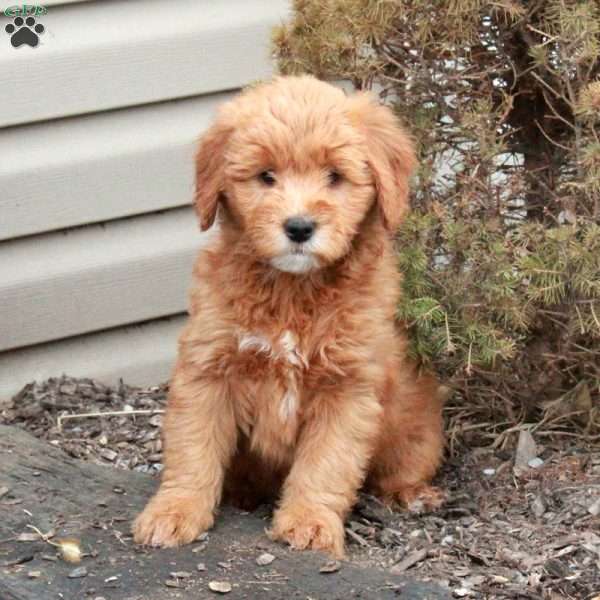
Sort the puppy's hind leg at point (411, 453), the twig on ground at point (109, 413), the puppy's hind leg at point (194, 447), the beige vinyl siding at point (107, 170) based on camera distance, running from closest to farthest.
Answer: the puppy's hind leg at point (194, 447), the puppy's hind leg at point (411, 453), the twig on ground at point (109, 413), the beige vinyl siding at point (107, 170)

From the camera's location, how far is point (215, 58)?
6285 mm

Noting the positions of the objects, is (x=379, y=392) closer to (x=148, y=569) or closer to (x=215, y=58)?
(x=148, y=569)

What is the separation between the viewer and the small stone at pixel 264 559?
14.2 ft

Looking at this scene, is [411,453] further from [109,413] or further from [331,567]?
[109,413]

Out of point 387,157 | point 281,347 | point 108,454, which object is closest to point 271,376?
point 281,347

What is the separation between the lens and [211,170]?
4508 mm

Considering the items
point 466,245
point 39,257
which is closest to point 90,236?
point 39,257

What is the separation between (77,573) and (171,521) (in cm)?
38

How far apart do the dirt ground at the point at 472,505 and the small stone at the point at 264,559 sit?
0.32 metres

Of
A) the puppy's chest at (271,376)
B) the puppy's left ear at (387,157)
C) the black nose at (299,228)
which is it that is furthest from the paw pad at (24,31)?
the black nose at (299,228)

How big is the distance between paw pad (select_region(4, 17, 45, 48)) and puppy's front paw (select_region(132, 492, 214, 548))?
228 cm

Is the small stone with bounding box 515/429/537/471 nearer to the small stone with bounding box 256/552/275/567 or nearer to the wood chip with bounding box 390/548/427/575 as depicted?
the wood chip with bounding box 390/548/427/575

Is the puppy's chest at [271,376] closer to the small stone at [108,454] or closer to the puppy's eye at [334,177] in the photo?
the puppy's eye at [334,177]

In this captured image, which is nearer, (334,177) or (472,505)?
(334,177)
